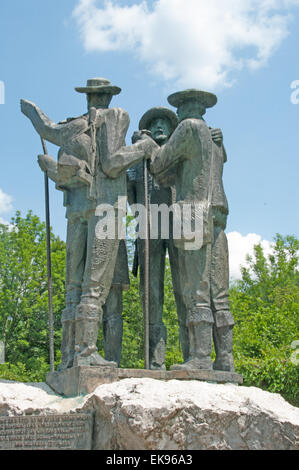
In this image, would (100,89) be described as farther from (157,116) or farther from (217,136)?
(217,136)

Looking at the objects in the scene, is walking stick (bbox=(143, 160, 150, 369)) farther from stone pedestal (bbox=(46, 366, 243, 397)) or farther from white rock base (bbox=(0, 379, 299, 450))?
white rock base (bbox=(0, 379, 299, 450))

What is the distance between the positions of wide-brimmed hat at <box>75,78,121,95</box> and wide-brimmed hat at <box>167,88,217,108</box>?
0.72 metres

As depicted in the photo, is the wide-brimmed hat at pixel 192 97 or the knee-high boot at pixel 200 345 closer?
the knee-high boot at pixel 200 345

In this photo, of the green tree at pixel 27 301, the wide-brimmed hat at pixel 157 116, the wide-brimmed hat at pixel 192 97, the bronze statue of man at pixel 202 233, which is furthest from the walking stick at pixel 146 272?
the green tree at pixel 27 301

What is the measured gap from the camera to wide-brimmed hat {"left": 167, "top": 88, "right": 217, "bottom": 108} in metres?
8.14

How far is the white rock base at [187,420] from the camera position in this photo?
5.82 meters

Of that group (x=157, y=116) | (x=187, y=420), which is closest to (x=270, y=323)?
(x=157, y=116)

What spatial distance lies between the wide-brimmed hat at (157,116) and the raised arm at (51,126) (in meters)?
1.41

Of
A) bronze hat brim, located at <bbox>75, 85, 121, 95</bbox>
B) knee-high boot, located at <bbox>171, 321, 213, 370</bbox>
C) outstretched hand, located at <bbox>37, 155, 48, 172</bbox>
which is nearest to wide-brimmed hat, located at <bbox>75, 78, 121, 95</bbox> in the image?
bronze hat brim, located at <bbox>75, 85, 121, 95</bbox>

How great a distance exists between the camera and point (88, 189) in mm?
7629

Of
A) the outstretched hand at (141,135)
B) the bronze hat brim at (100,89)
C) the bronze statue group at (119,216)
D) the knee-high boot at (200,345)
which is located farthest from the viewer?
the outstretched hand at (141,135)

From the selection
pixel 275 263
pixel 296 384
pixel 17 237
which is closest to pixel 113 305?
pixel 296 384

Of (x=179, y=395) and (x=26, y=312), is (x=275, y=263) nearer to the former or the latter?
(x=26, y=312)

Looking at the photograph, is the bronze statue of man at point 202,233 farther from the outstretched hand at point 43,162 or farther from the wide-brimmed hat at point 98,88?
the outstretched hand at point 43,162
